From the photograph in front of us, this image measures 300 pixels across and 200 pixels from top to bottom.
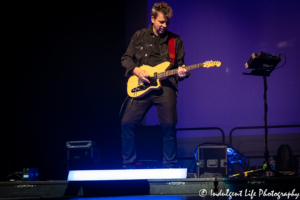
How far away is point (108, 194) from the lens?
2.52 meters

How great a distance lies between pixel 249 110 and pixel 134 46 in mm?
2454

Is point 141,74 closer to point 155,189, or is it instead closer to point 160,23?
point 160,23

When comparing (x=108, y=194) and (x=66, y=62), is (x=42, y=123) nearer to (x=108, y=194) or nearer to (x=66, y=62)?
(x=66, y=62)

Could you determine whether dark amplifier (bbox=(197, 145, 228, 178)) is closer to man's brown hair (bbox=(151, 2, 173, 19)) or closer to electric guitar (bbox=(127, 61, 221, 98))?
electric guitar (bbox=(127, 61, 221, 98))

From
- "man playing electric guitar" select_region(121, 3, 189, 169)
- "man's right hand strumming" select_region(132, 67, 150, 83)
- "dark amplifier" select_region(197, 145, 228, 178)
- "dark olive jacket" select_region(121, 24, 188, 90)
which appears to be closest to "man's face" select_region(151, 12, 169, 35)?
"man playing electric guitar" select_region(121, 3, 189, 169)

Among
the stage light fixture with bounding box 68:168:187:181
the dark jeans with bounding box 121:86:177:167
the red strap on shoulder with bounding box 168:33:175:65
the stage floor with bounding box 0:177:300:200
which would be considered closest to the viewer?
the stage floor with bounding box 0:177:300:200

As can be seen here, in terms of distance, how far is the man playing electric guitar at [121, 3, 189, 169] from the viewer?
3256 millimetres

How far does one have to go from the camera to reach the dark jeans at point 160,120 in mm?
3209

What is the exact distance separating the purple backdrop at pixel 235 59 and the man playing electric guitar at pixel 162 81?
183 centimetres

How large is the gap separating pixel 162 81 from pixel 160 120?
446mm

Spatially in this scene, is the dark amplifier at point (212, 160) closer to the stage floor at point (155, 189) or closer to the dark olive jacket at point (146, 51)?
the dark olive jacket at point (146, 51)

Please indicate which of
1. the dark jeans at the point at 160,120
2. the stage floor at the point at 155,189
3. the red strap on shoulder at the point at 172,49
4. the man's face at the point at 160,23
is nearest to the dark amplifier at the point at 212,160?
the dark jeans at the point at 160,120

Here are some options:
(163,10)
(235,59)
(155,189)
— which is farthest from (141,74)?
(235,59)

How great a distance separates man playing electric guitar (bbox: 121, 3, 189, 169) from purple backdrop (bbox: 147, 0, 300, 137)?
1825 millimetres
